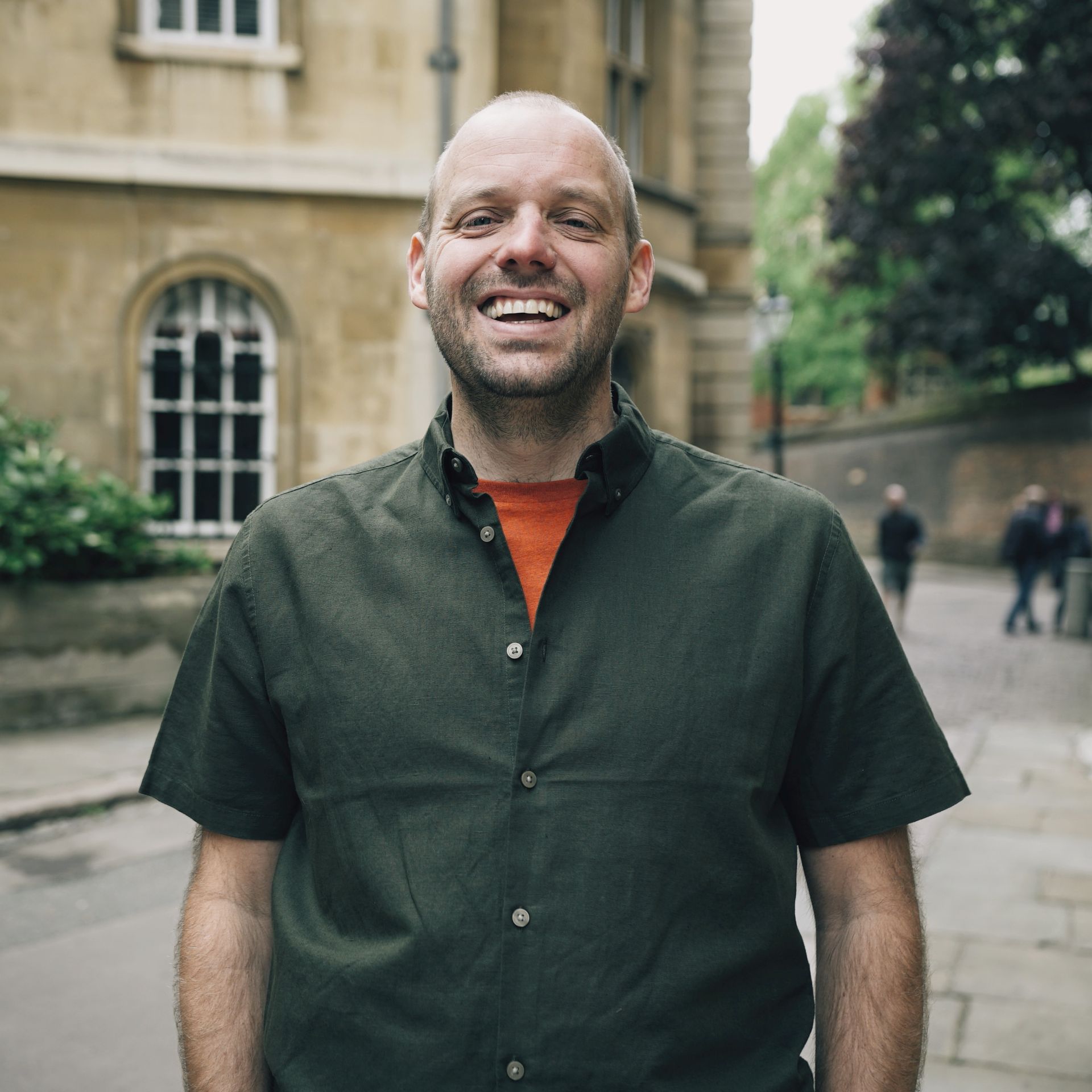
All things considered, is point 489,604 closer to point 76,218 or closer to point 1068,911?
point 1068,911

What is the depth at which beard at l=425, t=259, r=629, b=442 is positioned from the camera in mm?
1712

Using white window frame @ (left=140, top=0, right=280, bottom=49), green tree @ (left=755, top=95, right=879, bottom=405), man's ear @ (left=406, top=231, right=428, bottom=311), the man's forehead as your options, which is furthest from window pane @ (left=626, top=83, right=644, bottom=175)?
green tree @ (left=755, top=95, right=879, bottom=405)

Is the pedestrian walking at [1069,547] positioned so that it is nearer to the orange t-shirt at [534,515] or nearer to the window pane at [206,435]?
the window pane at [206,435]

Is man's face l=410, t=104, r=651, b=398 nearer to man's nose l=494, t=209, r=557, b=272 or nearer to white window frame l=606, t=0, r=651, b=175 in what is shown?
man's nose l=494, t=209, r=557, b=272

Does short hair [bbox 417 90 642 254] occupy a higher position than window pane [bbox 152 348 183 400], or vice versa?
window pane [bbox 152 348 183 400]

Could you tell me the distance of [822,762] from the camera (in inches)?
64.9

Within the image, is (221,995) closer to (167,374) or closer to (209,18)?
(167,374)

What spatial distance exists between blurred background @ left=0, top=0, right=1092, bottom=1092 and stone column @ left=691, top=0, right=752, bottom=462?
41 mm

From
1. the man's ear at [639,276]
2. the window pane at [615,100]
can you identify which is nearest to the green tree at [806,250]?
the window pane at [615,100]

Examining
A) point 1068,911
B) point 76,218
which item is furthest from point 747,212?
point 1068,911

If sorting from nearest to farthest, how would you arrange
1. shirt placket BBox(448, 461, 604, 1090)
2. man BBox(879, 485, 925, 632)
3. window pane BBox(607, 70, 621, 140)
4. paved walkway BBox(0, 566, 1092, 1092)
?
shirt placket BBox(448, 461, 604, 1090)
paved walkway BBox(0, 566, 1092, 1092)
window pane BBox(607, 70, 621, 140)
man BBox(879, 485, 925, 632)

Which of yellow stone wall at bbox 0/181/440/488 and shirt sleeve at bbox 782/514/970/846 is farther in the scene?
yellow stone wall at bbox 0/181/440/488

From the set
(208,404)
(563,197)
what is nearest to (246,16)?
(208,404)

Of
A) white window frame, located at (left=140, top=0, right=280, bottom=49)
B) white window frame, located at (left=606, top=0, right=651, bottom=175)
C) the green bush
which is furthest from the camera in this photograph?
white window frame, located at (left=606, top=0, right=651, bottom=175)
